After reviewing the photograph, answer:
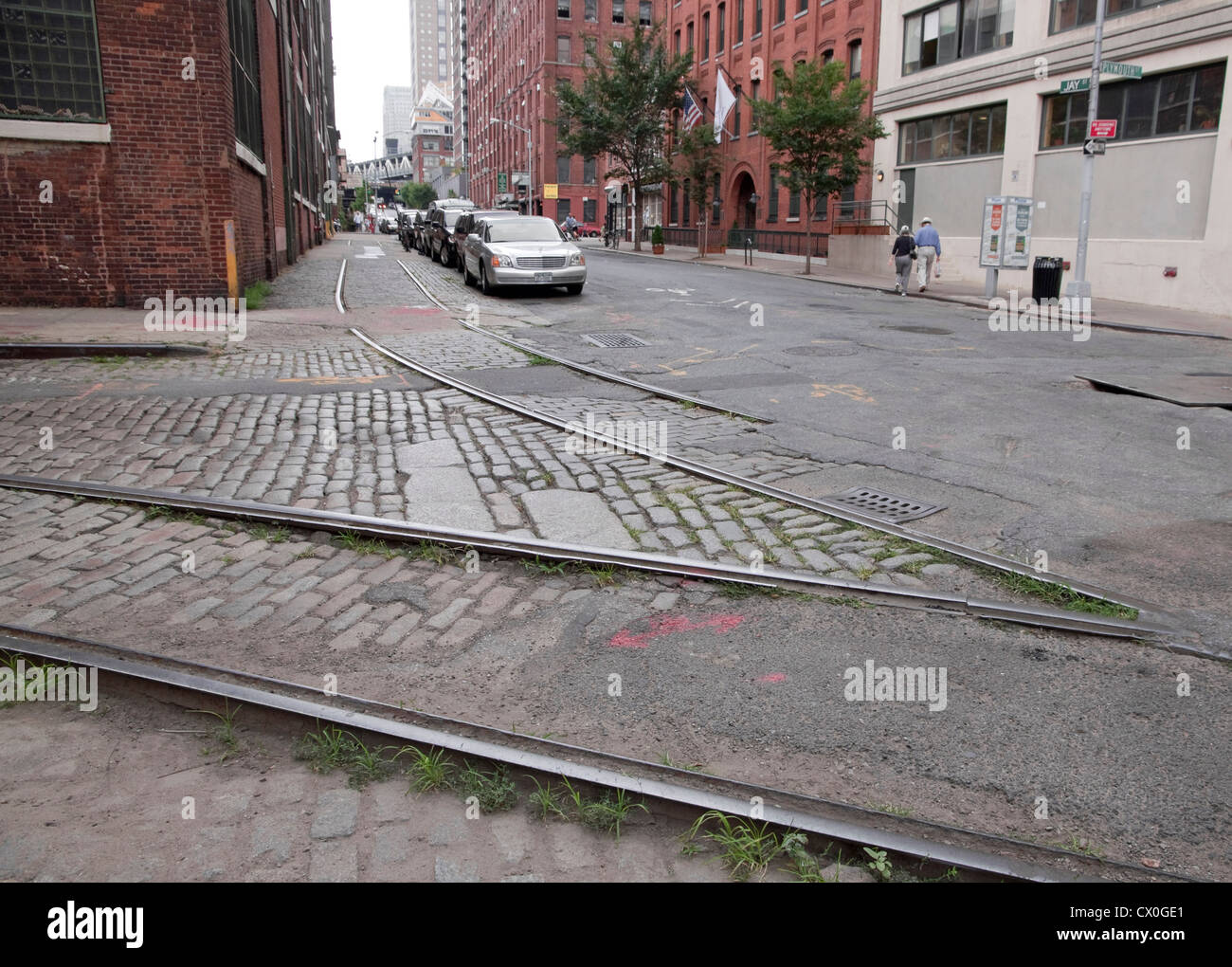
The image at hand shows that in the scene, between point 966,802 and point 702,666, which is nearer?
point 966,802

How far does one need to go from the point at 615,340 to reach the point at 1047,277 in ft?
41.8

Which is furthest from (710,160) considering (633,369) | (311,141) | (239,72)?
(633,369)

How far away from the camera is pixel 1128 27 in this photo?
22.5 metres

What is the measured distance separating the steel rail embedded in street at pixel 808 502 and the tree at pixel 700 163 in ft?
113

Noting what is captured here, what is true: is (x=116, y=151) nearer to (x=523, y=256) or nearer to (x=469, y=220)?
(x=523, y=256)

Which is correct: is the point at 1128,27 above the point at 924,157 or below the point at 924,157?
above

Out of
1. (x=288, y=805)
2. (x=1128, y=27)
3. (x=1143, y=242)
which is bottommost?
(x=288, y=805)

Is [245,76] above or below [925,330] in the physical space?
above

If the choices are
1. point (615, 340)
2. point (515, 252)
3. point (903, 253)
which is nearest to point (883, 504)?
point (615, 340)

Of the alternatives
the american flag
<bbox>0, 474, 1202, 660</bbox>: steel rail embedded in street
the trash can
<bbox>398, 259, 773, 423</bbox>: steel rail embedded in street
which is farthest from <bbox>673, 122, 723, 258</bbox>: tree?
<bbox>0, 474, 1202, 660</bbox>: steel rail embedded in street

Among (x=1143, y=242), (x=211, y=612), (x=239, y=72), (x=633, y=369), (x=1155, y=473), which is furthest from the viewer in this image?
(x=1143, y=242)

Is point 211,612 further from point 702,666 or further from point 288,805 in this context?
point 702,666

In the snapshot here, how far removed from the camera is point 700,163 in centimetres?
4438

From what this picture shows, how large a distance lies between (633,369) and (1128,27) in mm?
18933
